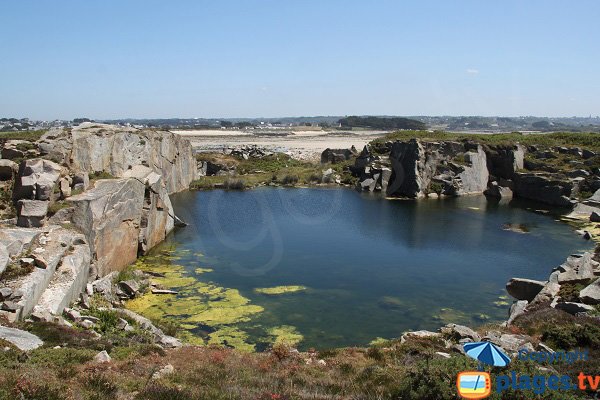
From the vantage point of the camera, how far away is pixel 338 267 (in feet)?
118

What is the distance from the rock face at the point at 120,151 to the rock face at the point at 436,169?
28945mm

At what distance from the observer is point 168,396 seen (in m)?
12.2

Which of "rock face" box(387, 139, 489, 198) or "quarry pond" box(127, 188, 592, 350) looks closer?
"quarry pond" box(127, 188, 592, 350)

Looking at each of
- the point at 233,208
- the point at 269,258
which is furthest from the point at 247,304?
the point at 233,208

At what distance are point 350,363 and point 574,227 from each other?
39.9 meters

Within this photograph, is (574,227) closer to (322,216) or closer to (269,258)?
(322,216)

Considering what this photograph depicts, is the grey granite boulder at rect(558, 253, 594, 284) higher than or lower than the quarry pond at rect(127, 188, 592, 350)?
higher

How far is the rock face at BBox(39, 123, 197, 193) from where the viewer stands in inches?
1473

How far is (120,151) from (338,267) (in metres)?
25.4

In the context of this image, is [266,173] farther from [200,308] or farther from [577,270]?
[577,270]

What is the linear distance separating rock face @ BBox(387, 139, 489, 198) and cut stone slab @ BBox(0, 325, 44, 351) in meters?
57.0

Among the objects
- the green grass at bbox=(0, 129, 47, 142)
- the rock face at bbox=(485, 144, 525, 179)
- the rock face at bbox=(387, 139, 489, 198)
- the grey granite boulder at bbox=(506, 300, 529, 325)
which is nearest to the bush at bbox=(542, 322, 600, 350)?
the grey granite boulder at bbox=(506, 300, 529, 325)

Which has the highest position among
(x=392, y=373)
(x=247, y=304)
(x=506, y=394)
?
(x=506, y=394)

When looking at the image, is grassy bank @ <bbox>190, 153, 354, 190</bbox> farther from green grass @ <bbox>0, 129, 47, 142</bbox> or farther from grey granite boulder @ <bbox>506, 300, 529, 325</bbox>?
grey granite boulder @ <bbox>506, 300, 529, 325</bbox>
